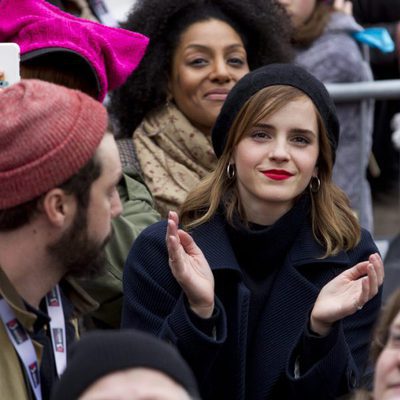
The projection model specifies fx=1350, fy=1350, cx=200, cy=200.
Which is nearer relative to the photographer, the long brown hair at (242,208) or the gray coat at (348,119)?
the long brown hair at (242,208)

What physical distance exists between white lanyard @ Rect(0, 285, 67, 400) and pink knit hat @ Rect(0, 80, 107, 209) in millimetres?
322

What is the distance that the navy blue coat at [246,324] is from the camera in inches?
176

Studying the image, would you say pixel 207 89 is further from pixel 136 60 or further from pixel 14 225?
pixel 14 225

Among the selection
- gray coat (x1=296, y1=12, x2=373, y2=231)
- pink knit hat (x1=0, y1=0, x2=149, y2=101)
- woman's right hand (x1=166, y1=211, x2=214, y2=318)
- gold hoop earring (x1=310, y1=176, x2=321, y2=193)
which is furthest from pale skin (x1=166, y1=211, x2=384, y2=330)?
gray coat (x1=296, y1=12, x2=373, y2=231)

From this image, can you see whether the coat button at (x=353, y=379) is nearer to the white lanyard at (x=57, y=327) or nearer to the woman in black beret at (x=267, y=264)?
the woman in black beret at (x=267, y=264)

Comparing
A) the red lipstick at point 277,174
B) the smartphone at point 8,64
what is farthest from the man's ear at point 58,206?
the red lipstick at point 277,174

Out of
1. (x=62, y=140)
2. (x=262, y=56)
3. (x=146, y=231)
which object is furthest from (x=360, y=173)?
(x=62, y=140)

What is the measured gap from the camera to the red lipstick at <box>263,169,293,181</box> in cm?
487

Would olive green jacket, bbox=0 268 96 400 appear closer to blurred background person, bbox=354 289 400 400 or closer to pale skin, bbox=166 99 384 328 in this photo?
pale skin, bbox=166 99 384 328

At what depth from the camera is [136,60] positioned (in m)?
5.40

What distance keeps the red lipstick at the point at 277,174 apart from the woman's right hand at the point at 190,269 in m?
0.48

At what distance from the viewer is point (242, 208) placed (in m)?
4.92

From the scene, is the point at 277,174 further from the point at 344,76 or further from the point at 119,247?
the point at 344,76

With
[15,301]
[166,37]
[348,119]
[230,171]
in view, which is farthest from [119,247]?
[348,119]
